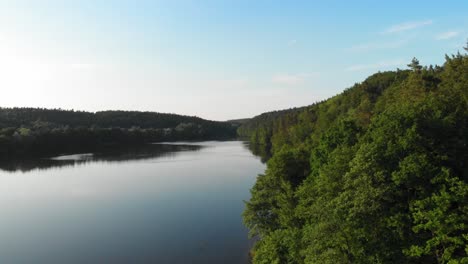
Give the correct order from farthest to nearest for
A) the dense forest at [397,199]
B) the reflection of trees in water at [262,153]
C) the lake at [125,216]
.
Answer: the reflection of trees in water at [262,153] → the lake at [125,216] → the dense forest at [397,199]

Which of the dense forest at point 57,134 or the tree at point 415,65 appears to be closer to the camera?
the tree at point 415,65

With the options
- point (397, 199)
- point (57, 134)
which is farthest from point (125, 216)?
point (57, 134)

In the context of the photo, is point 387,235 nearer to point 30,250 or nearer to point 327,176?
point 327,176

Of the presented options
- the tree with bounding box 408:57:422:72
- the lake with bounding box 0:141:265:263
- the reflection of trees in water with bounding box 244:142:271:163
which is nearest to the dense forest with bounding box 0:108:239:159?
the lake with bounding box 0:141:265:263

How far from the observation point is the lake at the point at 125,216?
97.0ft

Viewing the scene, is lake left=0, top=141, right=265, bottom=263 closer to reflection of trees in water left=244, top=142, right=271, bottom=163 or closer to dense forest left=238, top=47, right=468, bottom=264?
dense forest left=238, top=47, right=468, bottom=264

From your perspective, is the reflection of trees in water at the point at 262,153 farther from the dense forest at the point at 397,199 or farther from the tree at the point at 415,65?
the dense forest at the point at 397,199

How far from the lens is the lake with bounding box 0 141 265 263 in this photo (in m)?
29.6

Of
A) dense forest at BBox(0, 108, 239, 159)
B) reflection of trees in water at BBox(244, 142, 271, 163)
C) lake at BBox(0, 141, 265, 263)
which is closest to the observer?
lake at BBox(0, 141, 265, 263)

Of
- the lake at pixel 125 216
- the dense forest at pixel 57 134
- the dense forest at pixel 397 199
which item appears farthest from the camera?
the dense forest at pixel 57 134

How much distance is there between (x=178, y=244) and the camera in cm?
3108

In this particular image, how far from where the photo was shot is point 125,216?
40.0 meters

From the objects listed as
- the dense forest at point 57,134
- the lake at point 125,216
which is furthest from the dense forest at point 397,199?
the dense forest at point 57,134

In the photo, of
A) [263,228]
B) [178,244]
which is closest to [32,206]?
[178,244]
